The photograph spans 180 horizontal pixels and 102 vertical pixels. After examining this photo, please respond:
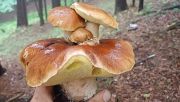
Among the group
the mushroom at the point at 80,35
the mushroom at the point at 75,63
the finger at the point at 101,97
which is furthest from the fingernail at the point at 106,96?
the mushroom at the point at 80,35

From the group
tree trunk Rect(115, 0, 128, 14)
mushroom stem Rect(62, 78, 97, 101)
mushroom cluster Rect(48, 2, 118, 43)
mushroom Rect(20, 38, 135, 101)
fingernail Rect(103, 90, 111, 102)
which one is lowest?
tree trunk Rect(115, 0, 128, 14)

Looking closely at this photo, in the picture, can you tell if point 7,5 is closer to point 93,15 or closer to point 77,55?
point 93,15

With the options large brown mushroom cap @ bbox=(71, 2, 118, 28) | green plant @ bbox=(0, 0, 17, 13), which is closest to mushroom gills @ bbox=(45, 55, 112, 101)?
large brown mushroom cap @ bbox=(71, 2, 118, 28)

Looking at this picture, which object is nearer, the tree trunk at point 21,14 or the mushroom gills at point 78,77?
Answer: the mushroom gills at point 78,77

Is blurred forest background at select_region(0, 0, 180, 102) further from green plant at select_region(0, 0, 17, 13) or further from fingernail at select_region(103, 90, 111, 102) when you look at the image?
green plant at select_region(0, 0, 17, 13)

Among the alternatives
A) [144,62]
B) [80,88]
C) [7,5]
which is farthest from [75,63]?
[7,5]

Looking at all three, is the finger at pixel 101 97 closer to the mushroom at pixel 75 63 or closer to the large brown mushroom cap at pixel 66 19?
the mushroom at pixel 75 63

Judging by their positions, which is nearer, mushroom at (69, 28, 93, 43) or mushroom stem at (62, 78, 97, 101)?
mushroom at (69, 28, 93, 43)

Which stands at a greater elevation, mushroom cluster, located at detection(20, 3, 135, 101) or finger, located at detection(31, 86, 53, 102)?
mushroom cluster, located at detection(20, 3, 135, 101)
